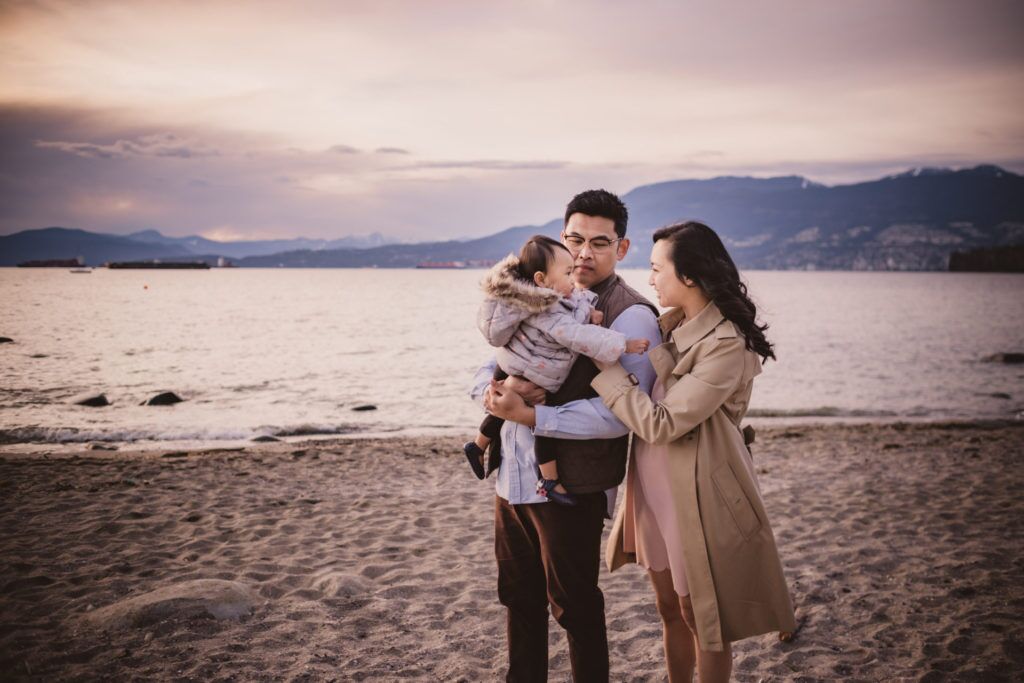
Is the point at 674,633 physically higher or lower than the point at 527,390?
lower

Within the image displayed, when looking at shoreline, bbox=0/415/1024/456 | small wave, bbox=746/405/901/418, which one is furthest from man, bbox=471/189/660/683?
small wave, bbox=746/405/901/418

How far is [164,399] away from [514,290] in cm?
1845

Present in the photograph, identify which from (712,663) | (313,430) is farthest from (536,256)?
(313,430)

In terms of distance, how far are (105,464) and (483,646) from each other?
8.36 metres

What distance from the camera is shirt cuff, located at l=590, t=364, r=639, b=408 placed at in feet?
9.12

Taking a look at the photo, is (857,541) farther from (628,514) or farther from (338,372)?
(338,372)

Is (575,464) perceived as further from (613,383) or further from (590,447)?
(613,383)

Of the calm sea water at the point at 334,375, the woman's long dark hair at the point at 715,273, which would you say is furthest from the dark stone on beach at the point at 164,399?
the woman's long dark hair at the point at 715,273

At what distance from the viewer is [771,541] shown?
289 cm

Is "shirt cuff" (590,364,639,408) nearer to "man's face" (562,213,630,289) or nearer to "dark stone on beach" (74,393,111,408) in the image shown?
"man's face" (562,213,630,289)

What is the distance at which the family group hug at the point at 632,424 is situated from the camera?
281cm

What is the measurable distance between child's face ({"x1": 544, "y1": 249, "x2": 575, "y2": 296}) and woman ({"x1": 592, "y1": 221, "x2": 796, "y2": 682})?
406mm

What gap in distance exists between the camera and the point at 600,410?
9.43 ft

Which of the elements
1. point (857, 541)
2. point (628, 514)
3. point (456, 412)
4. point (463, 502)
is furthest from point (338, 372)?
point (628, 514)
